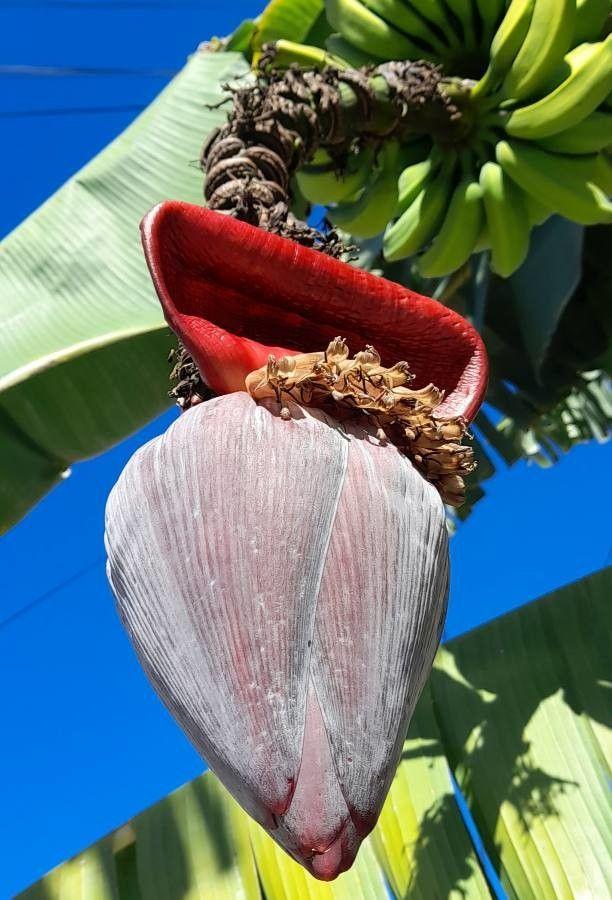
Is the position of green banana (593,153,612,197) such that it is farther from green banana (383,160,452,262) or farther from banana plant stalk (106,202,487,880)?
banana plant stalk (106,202,487,880)

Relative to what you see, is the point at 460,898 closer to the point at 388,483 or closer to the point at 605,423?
the point at 388,483

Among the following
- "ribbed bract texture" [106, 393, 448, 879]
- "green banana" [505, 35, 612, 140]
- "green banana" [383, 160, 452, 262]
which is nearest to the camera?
"ribbed bract texture" [106, 393, 448, 879]

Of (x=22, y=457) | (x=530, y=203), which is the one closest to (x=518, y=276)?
(x=530, y=203)

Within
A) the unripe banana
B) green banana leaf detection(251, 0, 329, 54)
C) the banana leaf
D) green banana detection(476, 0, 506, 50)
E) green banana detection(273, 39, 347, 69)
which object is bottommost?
the banana leaf

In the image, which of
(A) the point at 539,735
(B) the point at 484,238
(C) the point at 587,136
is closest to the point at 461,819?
(A) the point at 539,735

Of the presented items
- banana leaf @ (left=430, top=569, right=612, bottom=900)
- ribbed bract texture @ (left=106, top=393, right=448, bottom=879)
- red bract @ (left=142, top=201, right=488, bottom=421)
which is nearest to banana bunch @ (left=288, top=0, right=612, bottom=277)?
red bract @ (left=142, top=201, right=488, bottom=421)

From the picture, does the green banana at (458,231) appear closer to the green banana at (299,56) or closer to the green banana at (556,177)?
the green banana at (556,177)
